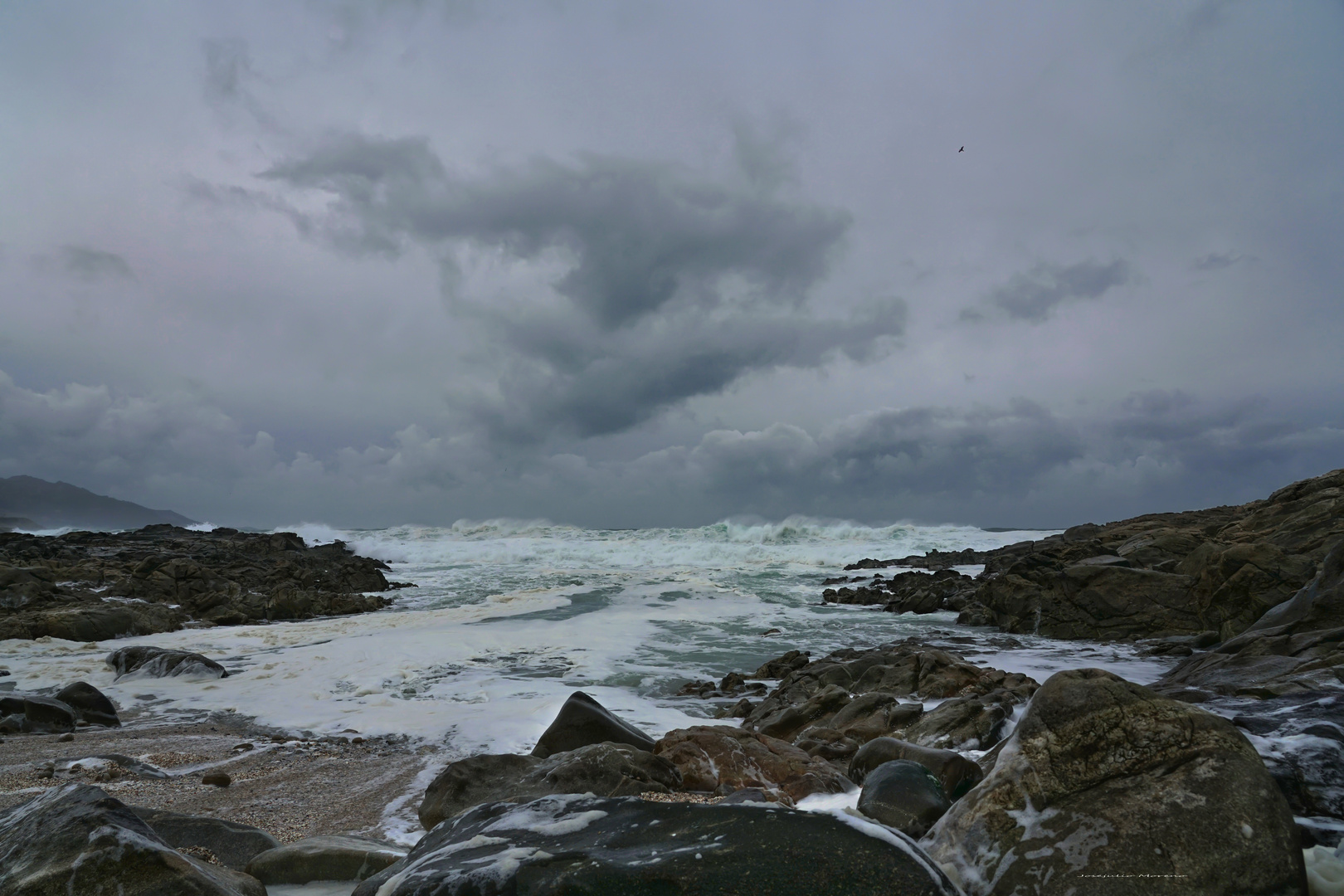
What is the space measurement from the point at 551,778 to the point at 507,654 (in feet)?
27.6

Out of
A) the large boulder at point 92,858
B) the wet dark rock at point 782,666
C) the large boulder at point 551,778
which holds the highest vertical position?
the large boulder at point 92,858

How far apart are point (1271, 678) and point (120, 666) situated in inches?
526

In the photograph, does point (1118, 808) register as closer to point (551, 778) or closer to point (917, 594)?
point (551, 778)

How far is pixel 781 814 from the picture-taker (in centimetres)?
217

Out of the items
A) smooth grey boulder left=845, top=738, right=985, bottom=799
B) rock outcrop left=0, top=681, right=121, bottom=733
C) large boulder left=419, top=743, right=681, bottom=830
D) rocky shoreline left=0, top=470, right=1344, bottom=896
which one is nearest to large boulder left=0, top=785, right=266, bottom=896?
rocky shoreline left=0, top=470, right=1344, bottom=896

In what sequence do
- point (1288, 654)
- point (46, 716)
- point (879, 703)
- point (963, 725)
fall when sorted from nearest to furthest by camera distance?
point (963, 725)
point (1288, 654)
point (46, 716)
point (879, 703)

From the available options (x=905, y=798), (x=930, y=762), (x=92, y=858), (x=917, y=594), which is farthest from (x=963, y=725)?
(x=917, y=594)

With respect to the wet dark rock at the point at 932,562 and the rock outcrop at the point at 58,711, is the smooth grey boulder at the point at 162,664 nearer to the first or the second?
the rock outcrop at the point at 58,711

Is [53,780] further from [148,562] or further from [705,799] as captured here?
[148,562]

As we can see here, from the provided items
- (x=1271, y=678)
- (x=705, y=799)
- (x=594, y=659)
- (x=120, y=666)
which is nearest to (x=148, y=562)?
(x=120, y=666)

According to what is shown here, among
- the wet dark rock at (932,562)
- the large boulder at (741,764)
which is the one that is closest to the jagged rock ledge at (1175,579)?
the large boulder at (741,764)

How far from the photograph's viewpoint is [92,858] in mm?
2143

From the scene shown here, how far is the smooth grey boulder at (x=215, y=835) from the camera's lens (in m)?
3.10

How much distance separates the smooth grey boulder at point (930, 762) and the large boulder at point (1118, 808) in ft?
3.55
